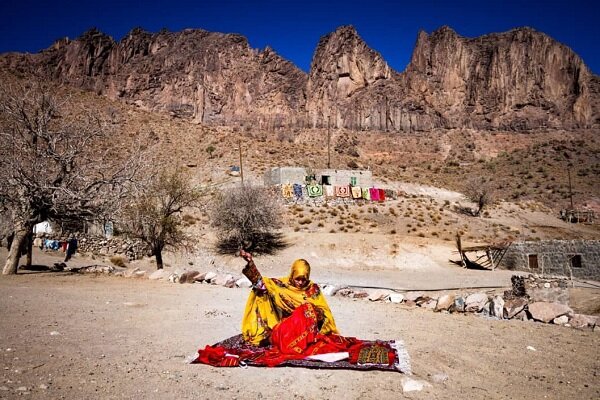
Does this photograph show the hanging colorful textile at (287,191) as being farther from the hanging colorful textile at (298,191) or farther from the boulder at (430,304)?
the boulder at (430,304)

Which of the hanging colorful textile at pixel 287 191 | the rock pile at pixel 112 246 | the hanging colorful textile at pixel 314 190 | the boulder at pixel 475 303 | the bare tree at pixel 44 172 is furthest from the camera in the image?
the hanging colorful textile at pixel 314 190

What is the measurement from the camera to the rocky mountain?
103 m

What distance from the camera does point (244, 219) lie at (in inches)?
866

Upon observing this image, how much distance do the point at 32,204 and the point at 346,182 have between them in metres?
29.1

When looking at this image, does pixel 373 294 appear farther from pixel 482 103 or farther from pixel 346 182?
pixel 482 103

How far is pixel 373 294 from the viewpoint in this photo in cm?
1030

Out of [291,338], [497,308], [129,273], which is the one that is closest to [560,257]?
[497,308]

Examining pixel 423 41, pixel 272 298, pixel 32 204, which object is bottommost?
pixel 272 298

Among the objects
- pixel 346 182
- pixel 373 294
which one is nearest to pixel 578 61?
pixel 346 182

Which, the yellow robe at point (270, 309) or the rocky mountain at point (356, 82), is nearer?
the yellow robe at point (270, 309)

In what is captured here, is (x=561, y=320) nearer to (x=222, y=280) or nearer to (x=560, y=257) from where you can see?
(x=222, y=280)

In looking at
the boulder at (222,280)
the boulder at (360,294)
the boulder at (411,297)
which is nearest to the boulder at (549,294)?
the boulder at (411,297)

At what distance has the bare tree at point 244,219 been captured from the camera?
2211 centimetres

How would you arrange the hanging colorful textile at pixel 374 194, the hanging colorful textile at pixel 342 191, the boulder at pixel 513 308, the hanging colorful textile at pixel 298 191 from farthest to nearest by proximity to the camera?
the hanging colorful textile at pixel 374 194 < the hanging colorful textile at pixel 342 191 < the hanging colorful textile at pixel 298 191 < the boulder at pixel 513 308
